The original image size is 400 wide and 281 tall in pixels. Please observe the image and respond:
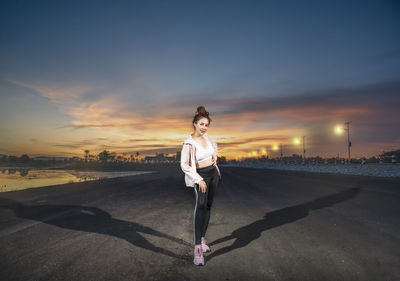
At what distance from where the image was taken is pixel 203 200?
10.8 ft

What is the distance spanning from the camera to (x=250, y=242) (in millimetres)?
3873

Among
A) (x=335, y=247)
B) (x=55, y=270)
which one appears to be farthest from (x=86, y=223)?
(x=335, y=247)

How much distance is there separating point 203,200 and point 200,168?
45 cm

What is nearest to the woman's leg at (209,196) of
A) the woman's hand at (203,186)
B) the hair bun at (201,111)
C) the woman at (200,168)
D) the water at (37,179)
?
the woman at (200,168)

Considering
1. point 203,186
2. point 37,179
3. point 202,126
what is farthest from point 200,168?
point 37,179

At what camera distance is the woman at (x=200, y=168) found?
10.6ft

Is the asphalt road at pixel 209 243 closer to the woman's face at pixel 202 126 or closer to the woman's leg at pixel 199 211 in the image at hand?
the woman's leg at pixel 199 211

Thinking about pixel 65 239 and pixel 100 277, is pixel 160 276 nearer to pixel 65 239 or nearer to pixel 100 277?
pixel 100 277

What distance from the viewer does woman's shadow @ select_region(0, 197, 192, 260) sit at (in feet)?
13.1

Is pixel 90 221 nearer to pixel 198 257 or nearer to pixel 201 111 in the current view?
pixel 198 257

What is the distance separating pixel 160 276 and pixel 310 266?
185cm

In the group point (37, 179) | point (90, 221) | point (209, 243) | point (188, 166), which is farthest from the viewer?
point (37, 179)

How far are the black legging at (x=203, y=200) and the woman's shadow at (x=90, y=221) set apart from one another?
1.38 ft

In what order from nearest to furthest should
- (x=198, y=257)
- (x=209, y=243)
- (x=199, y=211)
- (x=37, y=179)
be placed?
(x=198, y=257), (x=199, y=211), (x=209, y=243), (x=37, y=179)
